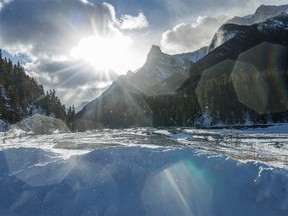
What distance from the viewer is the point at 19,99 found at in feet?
495

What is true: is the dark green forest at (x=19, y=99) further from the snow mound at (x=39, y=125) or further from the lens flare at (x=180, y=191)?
the lens flare at (x=180, y=191)

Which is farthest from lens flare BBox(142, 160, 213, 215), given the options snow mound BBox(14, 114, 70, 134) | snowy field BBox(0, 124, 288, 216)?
snow mound BBox(14, 114, 70, 134)

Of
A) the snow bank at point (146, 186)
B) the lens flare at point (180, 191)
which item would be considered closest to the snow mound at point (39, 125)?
the snow bank at point (146, 186)

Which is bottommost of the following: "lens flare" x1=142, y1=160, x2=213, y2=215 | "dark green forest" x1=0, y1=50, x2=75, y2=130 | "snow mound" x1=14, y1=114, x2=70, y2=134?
"lens flare" x1=142, y1=160, x2=213, y2=215

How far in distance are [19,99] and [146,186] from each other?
144m

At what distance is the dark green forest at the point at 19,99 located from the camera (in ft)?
429

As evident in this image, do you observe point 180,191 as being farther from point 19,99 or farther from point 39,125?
point 19,99

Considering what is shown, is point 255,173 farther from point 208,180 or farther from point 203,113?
point 203,113

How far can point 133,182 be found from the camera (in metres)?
17.6

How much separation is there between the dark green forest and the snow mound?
2.98 metres

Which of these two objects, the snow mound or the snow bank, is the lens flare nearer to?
the snow bank

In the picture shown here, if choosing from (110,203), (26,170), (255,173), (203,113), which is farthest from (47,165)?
(203,113)

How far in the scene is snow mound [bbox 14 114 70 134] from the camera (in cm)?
12795

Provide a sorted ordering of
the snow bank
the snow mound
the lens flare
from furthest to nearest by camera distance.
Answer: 1. the snow mound
2. the lens flare
3. the snow bank
